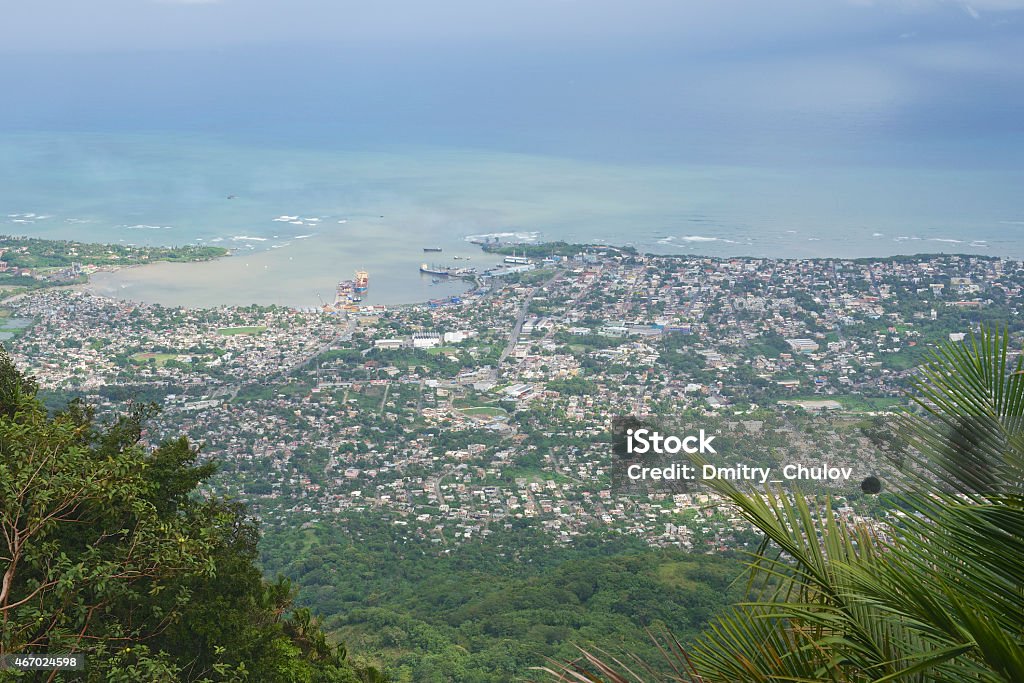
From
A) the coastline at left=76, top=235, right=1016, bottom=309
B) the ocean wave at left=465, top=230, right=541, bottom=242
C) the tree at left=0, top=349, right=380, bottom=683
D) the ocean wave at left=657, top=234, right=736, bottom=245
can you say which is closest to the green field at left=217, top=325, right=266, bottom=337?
the coastline at left=76, top=235, right=1016, bottom=309

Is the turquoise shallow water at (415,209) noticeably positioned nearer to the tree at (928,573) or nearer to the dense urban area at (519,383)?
the dense urban area at (519,383)

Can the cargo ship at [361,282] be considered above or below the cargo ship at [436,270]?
below

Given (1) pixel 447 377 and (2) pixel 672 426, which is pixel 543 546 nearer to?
(2) pixel 672 426

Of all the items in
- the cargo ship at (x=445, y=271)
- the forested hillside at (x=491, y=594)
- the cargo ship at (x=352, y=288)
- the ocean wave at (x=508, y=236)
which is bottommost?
the forested hillside at (x=491, y=594)

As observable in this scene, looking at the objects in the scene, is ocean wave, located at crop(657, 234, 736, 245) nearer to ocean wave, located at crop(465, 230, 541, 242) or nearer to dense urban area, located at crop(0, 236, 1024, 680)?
dense urban area, located at crop(0, 236, 1024, 680)

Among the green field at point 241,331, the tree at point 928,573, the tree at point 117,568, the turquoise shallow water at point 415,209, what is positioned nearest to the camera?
Result: the tree at point 928,573

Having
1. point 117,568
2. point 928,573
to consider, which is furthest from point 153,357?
point 928,573

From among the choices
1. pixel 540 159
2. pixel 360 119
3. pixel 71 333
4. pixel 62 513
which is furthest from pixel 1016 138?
pixel 62 513

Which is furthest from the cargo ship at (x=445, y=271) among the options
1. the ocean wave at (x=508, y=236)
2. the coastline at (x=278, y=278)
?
the ocean wave at (x=508, y=236)
